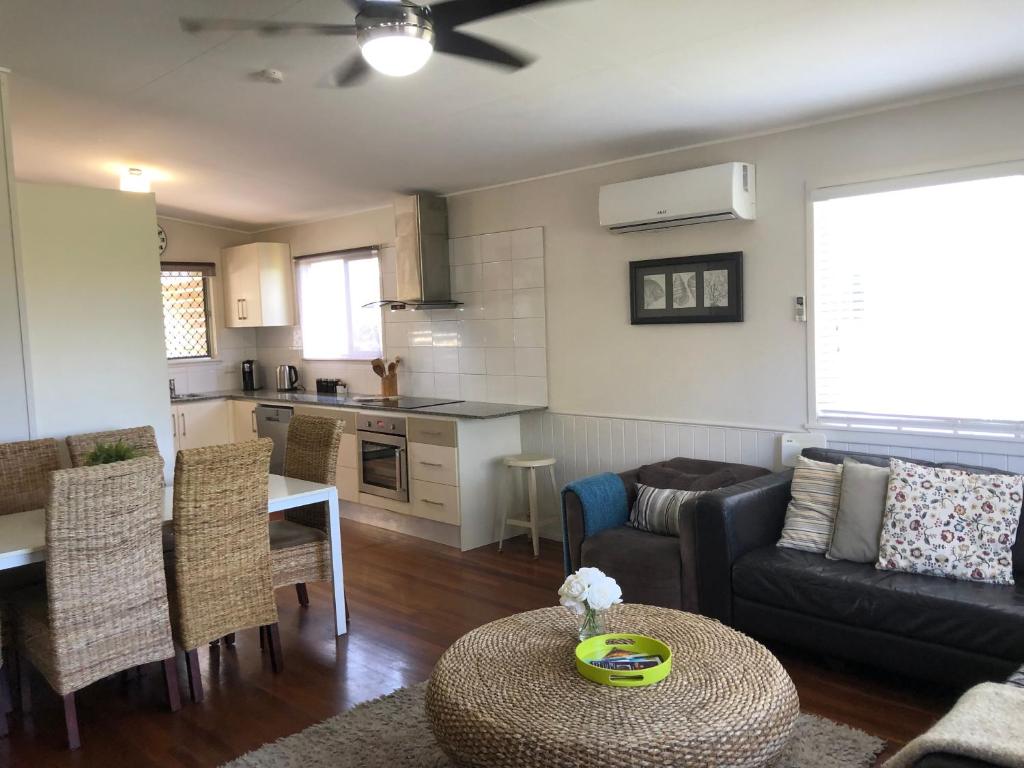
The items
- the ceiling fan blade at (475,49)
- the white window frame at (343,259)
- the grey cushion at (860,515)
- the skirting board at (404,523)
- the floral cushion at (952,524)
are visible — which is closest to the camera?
the ceiling fan blade at (475,49)

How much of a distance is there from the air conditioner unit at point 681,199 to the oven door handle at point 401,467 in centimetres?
208

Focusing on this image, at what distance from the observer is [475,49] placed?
2.46 meters

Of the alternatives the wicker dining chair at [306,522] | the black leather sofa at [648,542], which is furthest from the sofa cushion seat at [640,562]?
the wicker dining chair at [306,522]

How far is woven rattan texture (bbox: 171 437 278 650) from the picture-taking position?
2939 mm

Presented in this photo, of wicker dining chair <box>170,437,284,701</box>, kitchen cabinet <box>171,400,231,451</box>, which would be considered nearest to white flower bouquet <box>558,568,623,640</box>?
wicker dining chair <box>170,437,284,701</box>

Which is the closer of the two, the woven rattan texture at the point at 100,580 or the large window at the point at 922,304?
the woven rattan texture at the point at 100,580

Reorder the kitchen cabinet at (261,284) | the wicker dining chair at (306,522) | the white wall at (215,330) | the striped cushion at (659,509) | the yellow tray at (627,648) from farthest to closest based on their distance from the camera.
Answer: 1. the white wall at (215,330)
2. the kitchen cabinet at (261,284)
3. the striped cushion at (659,509)
4. the wicker dining chair at (306,522)
5. the yellow tray at (627,648)

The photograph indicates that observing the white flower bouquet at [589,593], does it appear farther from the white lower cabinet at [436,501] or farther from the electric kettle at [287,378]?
the electric kettle at [287,378]

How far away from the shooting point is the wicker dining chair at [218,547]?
9.65ft

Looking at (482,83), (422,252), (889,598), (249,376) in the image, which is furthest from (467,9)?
(249,376)

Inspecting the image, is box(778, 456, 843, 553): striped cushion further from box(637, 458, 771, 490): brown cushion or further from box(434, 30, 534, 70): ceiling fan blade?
box(434, 30, 534, 70): ceiling fan blade

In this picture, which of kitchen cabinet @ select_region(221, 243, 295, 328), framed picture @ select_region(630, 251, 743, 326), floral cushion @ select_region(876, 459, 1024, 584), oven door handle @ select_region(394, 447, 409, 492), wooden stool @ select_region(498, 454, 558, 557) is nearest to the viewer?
floral cushion @ select_region(876, 459, 1024, 584)

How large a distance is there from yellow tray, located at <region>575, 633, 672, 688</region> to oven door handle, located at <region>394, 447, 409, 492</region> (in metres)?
3.11

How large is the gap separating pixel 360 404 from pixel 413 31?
12.2 feet
